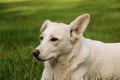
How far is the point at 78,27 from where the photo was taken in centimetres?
791

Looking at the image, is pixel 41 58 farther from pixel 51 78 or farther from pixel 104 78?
pixel 104 78

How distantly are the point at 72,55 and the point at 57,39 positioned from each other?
36 cm

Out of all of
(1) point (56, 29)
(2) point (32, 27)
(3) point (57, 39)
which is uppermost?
(1) point (56, 29)

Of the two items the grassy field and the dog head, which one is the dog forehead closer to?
the dog head

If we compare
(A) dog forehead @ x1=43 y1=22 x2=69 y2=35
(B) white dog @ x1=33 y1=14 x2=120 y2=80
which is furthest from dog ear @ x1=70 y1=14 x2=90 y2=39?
(A) dog forehead @ x1=43 y1=22 x2=69 y2=35

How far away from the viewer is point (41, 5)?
1302 inches

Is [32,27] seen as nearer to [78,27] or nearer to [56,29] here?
[78,27]

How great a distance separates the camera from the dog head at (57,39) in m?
7.43

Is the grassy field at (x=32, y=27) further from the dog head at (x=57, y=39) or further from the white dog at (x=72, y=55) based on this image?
the dog head at (x=57, y=39)

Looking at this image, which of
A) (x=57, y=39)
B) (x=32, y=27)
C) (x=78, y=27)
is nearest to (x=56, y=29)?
(x=57, y=39)


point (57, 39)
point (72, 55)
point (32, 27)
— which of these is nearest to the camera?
point (57, 39)

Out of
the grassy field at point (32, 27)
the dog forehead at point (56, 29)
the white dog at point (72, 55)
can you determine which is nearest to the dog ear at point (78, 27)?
the white dog at point (72, 55)

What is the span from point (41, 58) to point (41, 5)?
25.8 m

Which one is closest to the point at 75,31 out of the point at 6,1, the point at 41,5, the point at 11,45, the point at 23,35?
the point at 11,45
